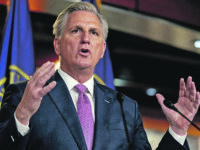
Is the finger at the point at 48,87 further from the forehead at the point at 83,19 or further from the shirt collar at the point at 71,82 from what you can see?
the forehead at the point at 83,19

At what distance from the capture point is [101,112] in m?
1.49

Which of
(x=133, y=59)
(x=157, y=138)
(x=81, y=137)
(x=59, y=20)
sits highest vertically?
(x=59, y=20)

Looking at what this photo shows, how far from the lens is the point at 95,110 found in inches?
59.0

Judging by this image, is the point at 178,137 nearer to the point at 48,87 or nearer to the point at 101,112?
the point at 101,112

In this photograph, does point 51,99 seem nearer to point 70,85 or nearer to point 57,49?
point 70,85

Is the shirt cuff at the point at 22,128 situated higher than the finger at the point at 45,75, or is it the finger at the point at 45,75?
the finger at the point at 45,75

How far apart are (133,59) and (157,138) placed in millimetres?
1573

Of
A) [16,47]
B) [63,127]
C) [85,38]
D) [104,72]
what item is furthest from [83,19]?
[104,72]

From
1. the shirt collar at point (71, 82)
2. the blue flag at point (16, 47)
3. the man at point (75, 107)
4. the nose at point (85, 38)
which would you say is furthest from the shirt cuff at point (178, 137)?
the blue flag at point (16, 47)

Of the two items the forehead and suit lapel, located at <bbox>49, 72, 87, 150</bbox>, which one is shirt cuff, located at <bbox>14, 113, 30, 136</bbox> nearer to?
suit lapel, located at <bbox>49, 72, 87, 150</bbox>

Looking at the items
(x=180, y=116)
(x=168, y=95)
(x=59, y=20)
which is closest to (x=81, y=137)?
(x=180, y=116)

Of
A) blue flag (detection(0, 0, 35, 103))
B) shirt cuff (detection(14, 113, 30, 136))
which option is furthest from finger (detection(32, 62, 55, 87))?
blue flag (detection(0, 0, 35, 103))

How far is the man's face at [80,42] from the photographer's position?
1.62m

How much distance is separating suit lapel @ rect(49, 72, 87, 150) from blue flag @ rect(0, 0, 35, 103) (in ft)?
4.35
